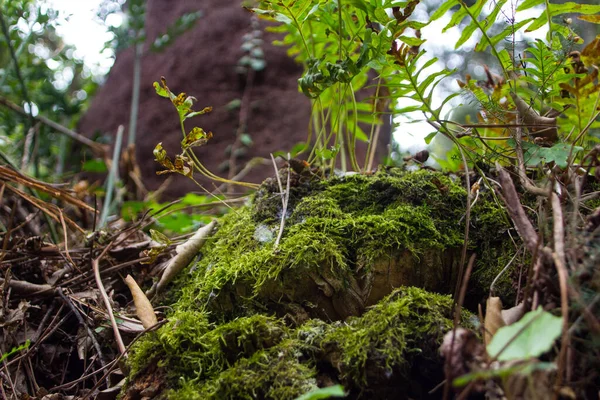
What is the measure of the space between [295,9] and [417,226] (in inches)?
35.9

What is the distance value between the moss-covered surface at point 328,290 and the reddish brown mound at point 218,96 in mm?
2740

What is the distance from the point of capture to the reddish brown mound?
4.63m

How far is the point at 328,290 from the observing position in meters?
1.40

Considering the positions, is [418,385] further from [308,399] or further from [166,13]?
[166,13]

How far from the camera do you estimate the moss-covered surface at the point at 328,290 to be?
3.74 ft

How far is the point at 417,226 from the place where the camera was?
5.00ft

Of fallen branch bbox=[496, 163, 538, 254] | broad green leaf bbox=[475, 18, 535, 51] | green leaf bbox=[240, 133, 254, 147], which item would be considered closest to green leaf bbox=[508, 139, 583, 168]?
fallen branch bbox=[496, 163, 538, 254]

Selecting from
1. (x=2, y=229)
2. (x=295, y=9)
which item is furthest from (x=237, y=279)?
(x=2, y=229)

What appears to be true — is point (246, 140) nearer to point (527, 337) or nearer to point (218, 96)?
point (218, 96)

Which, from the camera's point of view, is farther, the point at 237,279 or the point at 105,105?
the point at 105,105

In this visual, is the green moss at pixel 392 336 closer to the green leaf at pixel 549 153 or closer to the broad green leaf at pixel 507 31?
the green leaf at pixel 549 153

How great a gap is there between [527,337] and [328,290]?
2.24 feet

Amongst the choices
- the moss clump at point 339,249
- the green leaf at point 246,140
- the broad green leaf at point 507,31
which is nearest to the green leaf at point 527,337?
the moss clump at point 339,249

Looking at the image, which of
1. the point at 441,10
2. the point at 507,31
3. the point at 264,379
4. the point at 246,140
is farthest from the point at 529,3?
the point at 246,140
